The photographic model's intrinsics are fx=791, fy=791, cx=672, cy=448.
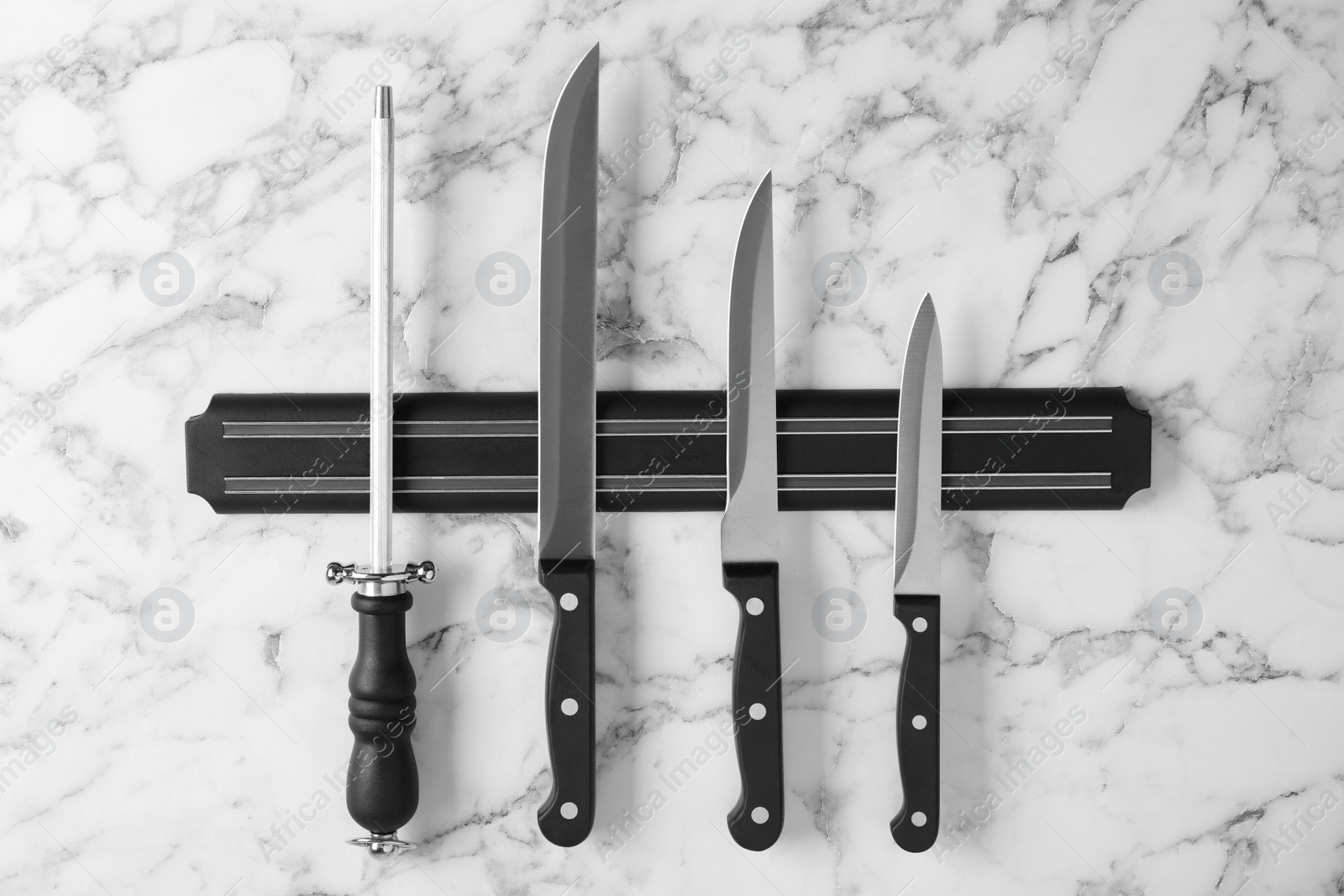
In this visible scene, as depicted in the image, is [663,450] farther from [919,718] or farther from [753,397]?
[919,718]

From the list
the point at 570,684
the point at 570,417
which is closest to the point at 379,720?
the point at 570,684

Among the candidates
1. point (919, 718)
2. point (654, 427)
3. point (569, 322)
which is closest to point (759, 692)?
point (919, 718)

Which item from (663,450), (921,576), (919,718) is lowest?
(919,718)

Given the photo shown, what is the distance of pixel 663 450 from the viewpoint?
2.30ft

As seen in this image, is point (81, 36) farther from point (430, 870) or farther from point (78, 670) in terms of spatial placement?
point (430, 870)

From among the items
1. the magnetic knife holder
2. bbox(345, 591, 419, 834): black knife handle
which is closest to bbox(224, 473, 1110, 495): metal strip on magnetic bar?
the magnetic knife holder

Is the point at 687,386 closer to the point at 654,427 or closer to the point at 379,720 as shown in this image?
the point at 654,427

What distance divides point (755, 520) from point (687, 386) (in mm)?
140

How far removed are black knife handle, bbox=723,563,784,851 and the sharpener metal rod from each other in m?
0.30

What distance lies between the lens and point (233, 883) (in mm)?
747

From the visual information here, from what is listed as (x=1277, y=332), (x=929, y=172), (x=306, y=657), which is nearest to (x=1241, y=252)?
(x=1277, y=332)

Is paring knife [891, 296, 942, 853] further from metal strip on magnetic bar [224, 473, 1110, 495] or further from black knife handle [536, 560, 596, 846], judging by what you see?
black knife handle [536, 560, 596, 846]

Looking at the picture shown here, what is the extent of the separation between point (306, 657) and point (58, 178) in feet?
1.64

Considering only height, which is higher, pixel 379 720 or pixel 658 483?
pixel 658 483
